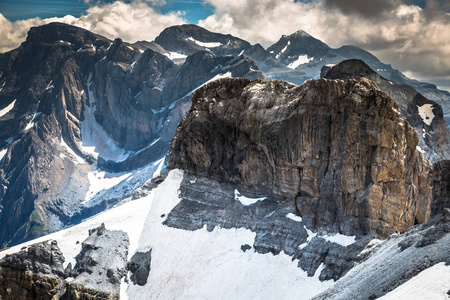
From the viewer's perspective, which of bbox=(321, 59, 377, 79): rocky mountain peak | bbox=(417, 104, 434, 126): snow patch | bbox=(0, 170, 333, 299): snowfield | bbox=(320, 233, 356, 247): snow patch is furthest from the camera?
bbox=(321, 59, 377, 79): rocky mountain peak

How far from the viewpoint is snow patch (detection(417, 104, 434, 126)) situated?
158 metres

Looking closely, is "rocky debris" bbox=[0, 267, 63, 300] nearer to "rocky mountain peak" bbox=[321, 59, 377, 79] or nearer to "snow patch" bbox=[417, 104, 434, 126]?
"rocky mountain peak" bbox=[321, 59, 377, 79]

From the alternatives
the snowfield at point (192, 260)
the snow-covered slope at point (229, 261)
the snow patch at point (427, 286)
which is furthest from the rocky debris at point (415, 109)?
the snow patch at point (427, 286)

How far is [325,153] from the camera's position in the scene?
86.2 meters

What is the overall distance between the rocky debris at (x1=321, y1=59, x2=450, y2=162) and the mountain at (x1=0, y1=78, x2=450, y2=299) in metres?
62.2

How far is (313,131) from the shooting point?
87375 mm

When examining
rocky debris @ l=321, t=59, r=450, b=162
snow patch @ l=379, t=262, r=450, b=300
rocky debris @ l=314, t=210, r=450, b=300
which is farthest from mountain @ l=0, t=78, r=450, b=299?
rocky debris @ l=321, t=59, r=450, b=162

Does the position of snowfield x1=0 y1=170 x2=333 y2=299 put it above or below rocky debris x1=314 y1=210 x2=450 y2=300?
below

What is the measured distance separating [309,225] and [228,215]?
16120 mm

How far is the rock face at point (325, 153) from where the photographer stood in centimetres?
7956

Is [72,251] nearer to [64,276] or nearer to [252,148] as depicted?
[64,276]

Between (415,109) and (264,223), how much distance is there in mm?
84415

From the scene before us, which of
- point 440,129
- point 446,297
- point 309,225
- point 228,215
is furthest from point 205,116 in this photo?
point 440,129

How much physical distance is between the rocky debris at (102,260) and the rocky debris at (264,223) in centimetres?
954
